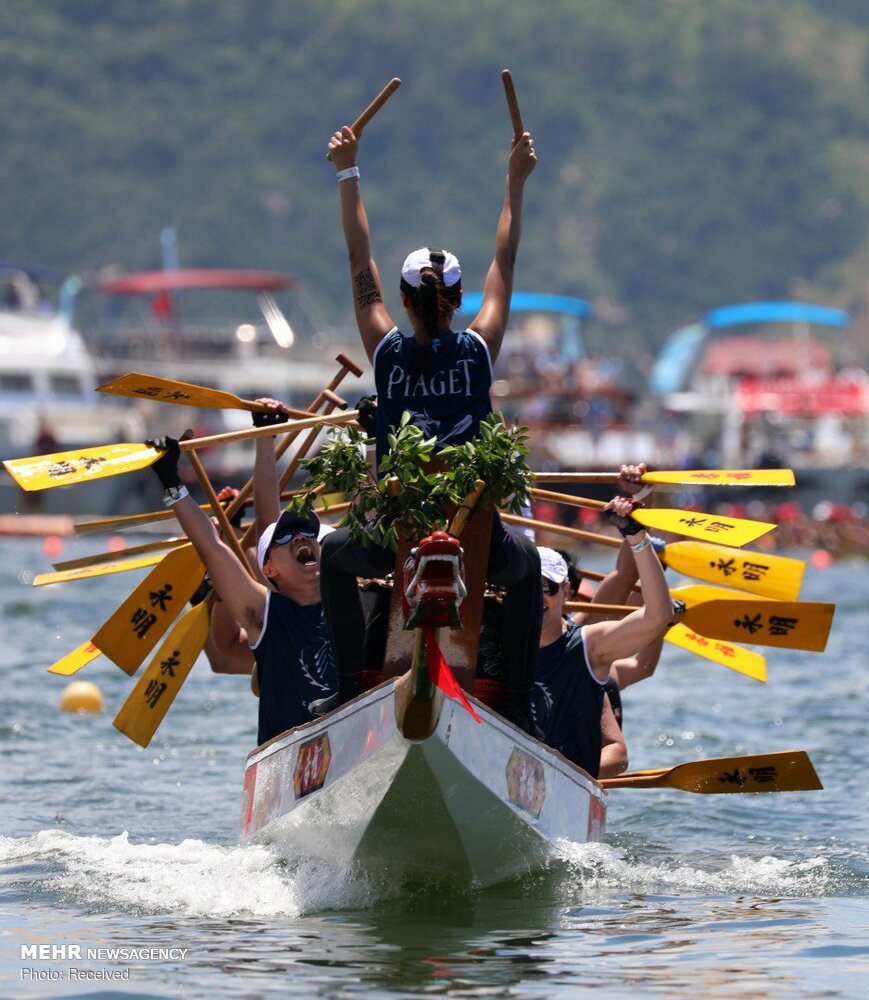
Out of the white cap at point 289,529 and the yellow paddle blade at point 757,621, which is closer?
the white cap at point 289,529

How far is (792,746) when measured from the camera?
49.5ft

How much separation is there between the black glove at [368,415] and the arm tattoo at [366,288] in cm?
95

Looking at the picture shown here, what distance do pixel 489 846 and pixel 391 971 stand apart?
3.27ft

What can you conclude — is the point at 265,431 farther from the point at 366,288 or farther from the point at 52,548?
the point at 52,548

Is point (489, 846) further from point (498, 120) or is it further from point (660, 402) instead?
point (498, 120)

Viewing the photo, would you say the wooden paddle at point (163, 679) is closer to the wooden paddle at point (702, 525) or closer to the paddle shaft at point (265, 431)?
the paddle shaft at point (265, 431)

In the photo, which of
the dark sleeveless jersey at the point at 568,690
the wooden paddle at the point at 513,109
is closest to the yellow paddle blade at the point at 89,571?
the dark sleeveless jersey at the point at 568,690

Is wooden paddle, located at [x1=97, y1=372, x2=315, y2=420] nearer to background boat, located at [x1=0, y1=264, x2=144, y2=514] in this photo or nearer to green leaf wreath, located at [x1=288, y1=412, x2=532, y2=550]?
green leaf wreath, located at [x1=288, y1=412, x2=532, y2=550]

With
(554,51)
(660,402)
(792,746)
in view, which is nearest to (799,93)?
(554,51)

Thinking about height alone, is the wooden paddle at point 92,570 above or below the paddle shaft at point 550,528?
below

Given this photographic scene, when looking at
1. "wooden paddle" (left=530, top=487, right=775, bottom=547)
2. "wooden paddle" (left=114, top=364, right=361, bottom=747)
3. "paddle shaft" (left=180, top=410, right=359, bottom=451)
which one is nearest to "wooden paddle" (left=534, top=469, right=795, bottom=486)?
"wooden paddle" (left=530, top=487, right=775, bottom=547)

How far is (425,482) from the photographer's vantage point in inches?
314

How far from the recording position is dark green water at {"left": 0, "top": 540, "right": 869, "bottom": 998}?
7.42 metres

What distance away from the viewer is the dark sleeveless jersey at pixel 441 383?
326 inches
